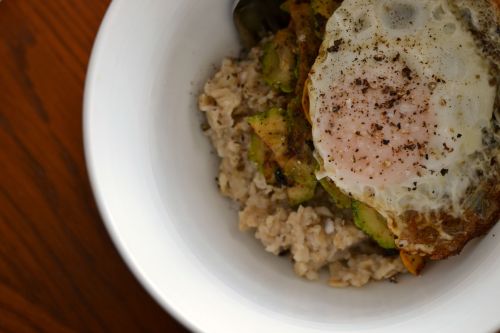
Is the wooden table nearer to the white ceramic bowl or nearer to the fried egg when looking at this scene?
the white ceramic bowl

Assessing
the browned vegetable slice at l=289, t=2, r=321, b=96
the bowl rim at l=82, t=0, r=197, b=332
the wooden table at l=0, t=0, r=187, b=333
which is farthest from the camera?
the wooden table at l=0, t=0, r=187, b=333

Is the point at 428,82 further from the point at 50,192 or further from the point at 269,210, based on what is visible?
the point at 50,192

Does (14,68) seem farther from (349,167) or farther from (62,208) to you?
(349,167)

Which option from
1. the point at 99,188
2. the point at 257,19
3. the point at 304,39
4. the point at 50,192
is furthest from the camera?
the point at 50,192

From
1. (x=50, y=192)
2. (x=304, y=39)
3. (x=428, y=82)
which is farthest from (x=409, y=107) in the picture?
(x=50, y=192)

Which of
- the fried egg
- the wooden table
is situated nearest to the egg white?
the fried egg

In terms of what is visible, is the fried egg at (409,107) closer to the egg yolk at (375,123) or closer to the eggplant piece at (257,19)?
the egg yolk at (375,123)

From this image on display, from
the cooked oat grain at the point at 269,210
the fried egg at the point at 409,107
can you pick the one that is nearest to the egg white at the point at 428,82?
the fried egg at the point at 409,107
